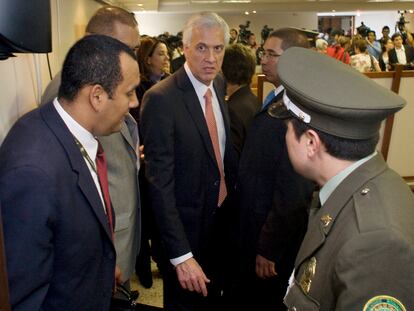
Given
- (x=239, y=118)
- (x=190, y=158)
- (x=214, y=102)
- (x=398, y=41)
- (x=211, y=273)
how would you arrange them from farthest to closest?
1. (x=398, y=41)
2. (x=239, y=118)
3. (x=211, y=273)
4. (x=214, y=102)
5. (x=190, y=158)

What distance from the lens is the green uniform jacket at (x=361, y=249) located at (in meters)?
0.73

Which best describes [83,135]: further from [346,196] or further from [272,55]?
[272,55]

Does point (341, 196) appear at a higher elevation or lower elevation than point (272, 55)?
lower

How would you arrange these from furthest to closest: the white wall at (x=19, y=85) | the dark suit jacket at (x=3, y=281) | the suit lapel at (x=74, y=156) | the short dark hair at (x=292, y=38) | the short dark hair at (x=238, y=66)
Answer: the short dark hair at (x=238, y=66)
the short dark hair at (x=292, y=38)
the white wall at (x=19, y=85)
the suit lapel at (x=74, y=156)
the dark suit jacket at (x=3, y=281)

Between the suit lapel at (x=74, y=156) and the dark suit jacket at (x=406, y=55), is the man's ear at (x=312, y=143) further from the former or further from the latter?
the dark suit jacket at (x=406, y=55)

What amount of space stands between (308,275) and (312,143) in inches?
12.1

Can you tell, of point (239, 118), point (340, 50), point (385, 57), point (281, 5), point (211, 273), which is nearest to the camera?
point (211, 273)

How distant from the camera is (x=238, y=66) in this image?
93.0 inches

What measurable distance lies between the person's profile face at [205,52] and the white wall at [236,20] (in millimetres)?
13869

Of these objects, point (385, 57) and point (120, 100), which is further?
point (385, 57)

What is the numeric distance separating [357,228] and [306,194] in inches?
31.6

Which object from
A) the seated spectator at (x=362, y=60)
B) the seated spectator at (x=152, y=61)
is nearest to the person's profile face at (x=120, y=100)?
the seated spectator at (x=152, y=61)

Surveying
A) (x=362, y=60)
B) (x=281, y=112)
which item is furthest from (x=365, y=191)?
(x=362, y=60)

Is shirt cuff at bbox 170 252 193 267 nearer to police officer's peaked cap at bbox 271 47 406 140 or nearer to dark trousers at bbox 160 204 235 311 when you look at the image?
dark trousers at bbox 160 204 235 311
